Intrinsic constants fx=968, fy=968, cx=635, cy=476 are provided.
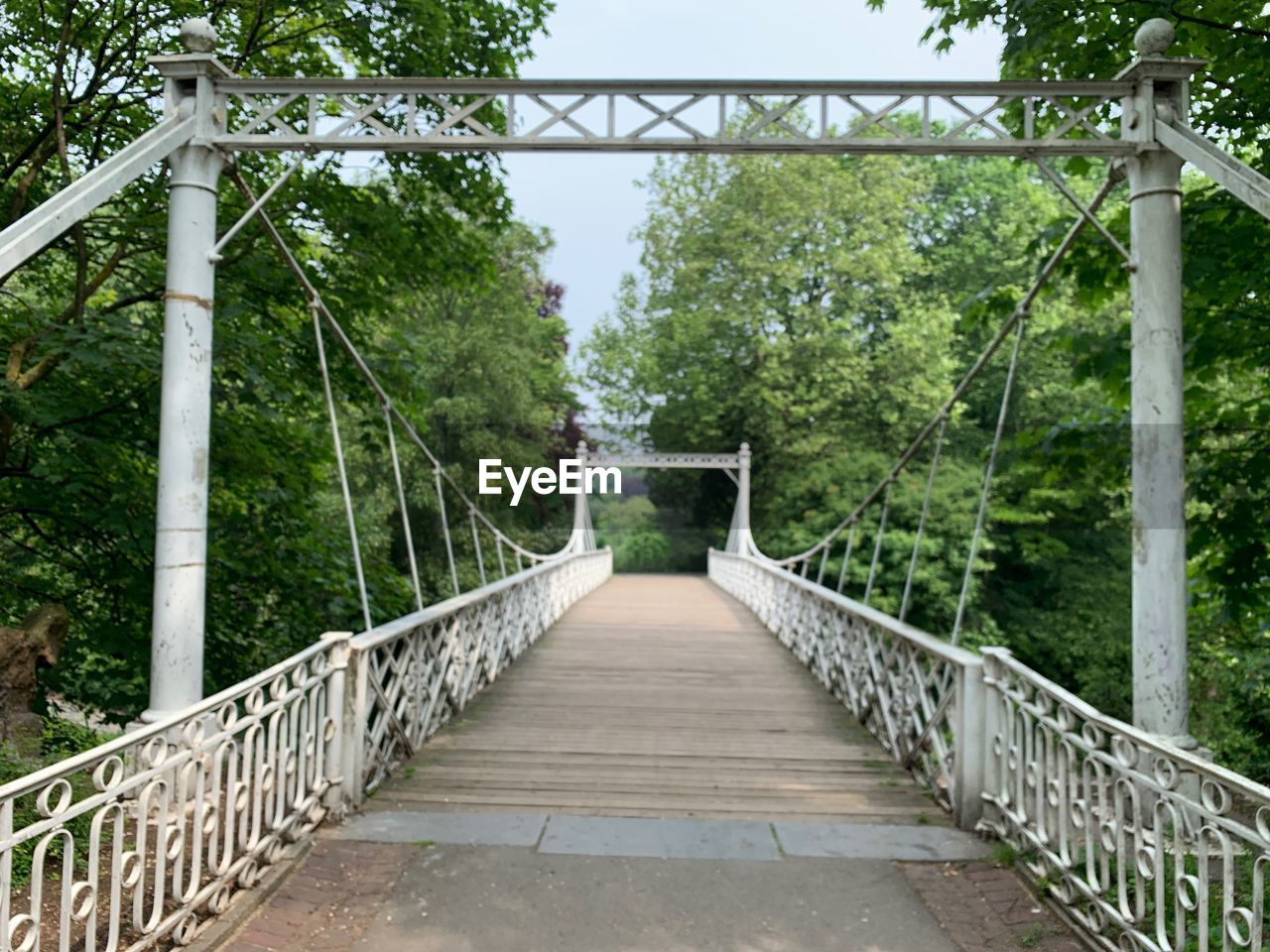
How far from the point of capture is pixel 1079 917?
286 cm

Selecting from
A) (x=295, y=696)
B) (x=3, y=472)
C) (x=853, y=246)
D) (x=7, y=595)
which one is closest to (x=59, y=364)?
(x=3, y=472)

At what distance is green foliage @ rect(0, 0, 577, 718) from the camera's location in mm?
5293

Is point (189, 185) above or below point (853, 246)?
below

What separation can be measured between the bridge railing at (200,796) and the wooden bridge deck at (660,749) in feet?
1.31

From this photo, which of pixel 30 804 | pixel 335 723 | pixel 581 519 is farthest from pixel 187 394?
pixel 581 519

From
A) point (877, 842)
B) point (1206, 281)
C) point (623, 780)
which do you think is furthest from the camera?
point (1206, 281)

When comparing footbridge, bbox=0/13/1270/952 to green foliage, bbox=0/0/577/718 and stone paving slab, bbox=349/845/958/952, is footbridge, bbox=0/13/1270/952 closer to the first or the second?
stone paving slab, bbox=349/845/958/952

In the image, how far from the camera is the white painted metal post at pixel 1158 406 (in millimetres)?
3500

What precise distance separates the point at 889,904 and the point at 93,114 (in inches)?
230

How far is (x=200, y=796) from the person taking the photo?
2701 mm

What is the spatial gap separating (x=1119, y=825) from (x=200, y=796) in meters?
2.56

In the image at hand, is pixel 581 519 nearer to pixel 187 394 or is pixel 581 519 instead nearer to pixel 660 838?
pixel 660 838

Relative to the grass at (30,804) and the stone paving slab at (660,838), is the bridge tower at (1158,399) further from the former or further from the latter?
the grass at (30,804)

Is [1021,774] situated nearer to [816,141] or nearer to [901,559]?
[816,141]
